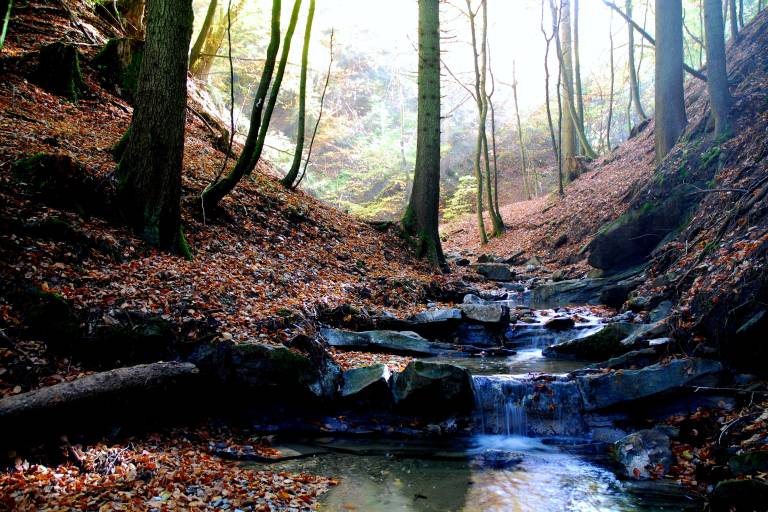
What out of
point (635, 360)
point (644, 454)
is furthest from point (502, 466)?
point (635, 360)

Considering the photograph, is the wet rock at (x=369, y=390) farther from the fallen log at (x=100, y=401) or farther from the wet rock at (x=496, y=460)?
the fallen log at (x=100, y=401)

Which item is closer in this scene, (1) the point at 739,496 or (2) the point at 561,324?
(1) the point at 739,496

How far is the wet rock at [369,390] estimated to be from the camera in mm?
6262

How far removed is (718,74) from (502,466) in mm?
10055

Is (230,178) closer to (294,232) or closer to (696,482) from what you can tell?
(294,232)

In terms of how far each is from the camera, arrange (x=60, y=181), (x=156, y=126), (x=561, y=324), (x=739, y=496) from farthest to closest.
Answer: (x=561, y=324) → (x=156, y=126) → (x=60, y=181) → (x=739, y=496)

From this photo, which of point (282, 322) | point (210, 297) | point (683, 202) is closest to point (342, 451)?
point (282, 322)

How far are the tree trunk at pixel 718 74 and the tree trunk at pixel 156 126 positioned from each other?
1063 centimetres

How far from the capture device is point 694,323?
6.27 metres

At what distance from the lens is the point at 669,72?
1229 centimetres

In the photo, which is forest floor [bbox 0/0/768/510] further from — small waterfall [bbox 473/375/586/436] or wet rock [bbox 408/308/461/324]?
small waterfall [bbox 473/375/586/436]

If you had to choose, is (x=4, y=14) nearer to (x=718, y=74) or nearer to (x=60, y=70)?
(x=60, y=70)

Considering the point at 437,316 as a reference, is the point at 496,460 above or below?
below

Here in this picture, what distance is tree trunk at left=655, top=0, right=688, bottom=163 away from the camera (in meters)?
12.3
